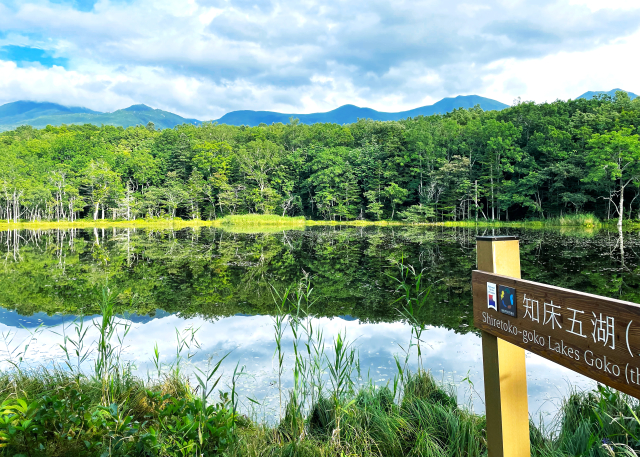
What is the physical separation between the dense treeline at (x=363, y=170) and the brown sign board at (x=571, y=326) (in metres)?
21.9

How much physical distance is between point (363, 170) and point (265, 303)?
87.8 feet

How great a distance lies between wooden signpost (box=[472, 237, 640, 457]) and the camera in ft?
2.71

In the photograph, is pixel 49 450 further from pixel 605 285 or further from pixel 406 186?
pixel 406 186

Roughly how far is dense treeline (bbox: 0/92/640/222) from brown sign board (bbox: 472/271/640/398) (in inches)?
861

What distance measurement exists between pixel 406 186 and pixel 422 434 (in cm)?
2921

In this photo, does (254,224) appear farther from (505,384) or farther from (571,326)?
(571,326)

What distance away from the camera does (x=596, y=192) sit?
72.1 ft

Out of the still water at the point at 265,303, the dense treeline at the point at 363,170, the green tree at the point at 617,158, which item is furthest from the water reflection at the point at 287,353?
the dense treeline at the point at 363,170

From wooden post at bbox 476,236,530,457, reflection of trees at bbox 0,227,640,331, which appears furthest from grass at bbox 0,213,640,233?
wooden post at bbox 476,236,530,457

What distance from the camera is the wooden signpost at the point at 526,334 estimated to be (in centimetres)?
83

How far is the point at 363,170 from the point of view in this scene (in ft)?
101

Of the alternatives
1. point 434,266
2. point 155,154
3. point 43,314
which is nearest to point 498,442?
point 43,314

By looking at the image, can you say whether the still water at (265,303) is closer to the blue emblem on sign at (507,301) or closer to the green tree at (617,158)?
the blue emblem on sign at (507,301)

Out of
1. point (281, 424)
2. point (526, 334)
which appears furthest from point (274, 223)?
point (526, 334)
